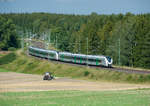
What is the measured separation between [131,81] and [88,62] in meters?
22.0

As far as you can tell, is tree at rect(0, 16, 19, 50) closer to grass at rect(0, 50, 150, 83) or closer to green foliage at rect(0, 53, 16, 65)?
green foliage at rect(0, 53, 16, 65)

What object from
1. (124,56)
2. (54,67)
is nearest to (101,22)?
(124,56)

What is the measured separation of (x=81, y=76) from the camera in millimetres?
78562

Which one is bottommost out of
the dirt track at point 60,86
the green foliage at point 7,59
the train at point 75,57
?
the green foliage at point 7,59

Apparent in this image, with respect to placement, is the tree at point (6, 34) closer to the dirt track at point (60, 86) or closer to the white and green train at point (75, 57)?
the white and green train at point (75, 57)

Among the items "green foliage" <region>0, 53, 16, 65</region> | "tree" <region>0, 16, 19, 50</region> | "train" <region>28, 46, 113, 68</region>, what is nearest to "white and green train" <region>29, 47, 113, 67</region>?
"train" <region>28, 46, 113, 68</region>

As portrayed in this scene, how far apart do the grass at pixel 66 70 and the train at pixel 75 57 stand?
2.62m

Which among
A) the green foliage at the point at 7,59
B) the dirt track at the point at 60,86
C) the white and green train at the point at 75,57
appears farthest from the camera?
the green foliage at the point at 7,59

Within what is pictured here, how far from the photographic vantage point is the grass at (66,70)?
6678 centimetres

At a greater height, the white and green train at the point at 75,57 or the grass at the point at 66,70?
the white and green train at the point at 75,57

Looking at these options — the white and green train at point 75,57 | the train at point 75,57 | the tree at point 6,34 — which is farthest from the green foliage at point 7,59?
the tree at point 6,34

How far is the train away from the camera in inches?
3150

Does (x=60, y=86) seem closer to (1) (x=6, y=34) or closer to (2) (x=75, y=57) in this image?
(2) (x=75, y=57)

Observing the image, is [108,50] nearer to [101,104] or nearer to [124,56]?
[124,56]
